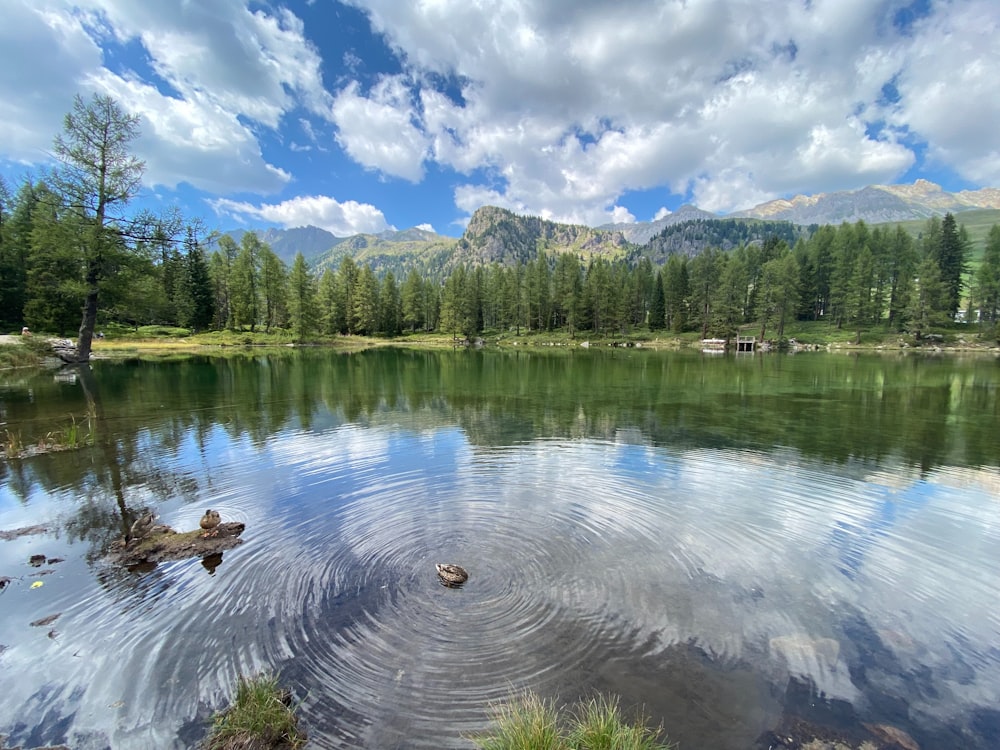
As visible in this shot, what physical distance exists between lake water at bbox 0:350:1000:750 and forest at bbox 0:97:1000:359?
25199mm

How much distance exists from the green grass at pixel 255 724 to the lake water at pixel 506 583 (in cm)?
31

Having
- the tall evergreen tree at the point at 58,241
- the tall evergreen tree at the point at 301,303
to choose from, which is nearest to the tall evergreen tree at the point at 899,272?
the tall evergreen tree at the point at 301,303

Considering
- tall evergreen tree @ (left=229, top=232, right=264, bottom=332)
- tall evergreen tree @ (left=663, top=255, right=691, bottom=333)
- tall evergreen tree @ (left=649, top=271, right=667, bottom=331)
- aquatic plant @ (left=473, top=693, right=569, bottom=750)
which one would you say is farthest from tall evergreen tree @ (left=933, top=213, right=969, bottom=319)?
tall evergreen tree @ (left=229, top=232, right=264, bottom=332)

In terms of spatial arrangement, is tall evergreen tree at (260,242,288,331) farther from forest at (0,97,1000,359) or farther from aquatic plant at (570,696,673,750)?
aquatic plant at (570,696,673,750)

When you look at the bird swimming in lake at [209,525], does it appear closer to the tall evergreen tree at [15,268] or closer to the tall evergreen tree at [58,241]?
the tall evergreen tree at [58,241]

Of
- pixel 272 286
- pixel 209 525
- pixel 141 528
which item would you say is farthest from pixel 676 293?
pixel 141 528

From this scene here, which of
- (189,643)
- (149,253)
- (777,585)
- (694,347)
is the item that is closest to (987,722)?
(777,585)

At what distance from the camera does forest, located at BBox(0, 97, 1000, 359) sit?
127 ft

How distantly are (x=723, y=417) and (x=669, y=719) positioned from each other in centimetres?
2338

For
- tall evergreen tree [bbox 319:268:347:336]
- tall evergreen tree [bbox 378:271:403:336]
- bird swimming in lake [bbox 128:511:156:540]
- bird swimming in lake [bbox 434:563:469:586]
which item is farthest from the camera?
tall evergreen tree [bbox 378:271:403:336]

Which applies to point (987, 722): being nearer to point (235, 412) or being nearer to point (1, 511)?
point (1, 511)

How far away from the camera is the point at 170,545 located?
10.6 metres

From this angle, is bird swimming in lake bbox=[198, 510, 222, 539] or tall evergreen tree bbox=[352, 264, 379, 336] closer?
bird swimming in lake bbox=[198, 510, 222, 539]

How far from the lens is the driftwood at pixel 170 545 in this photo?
400 inches
